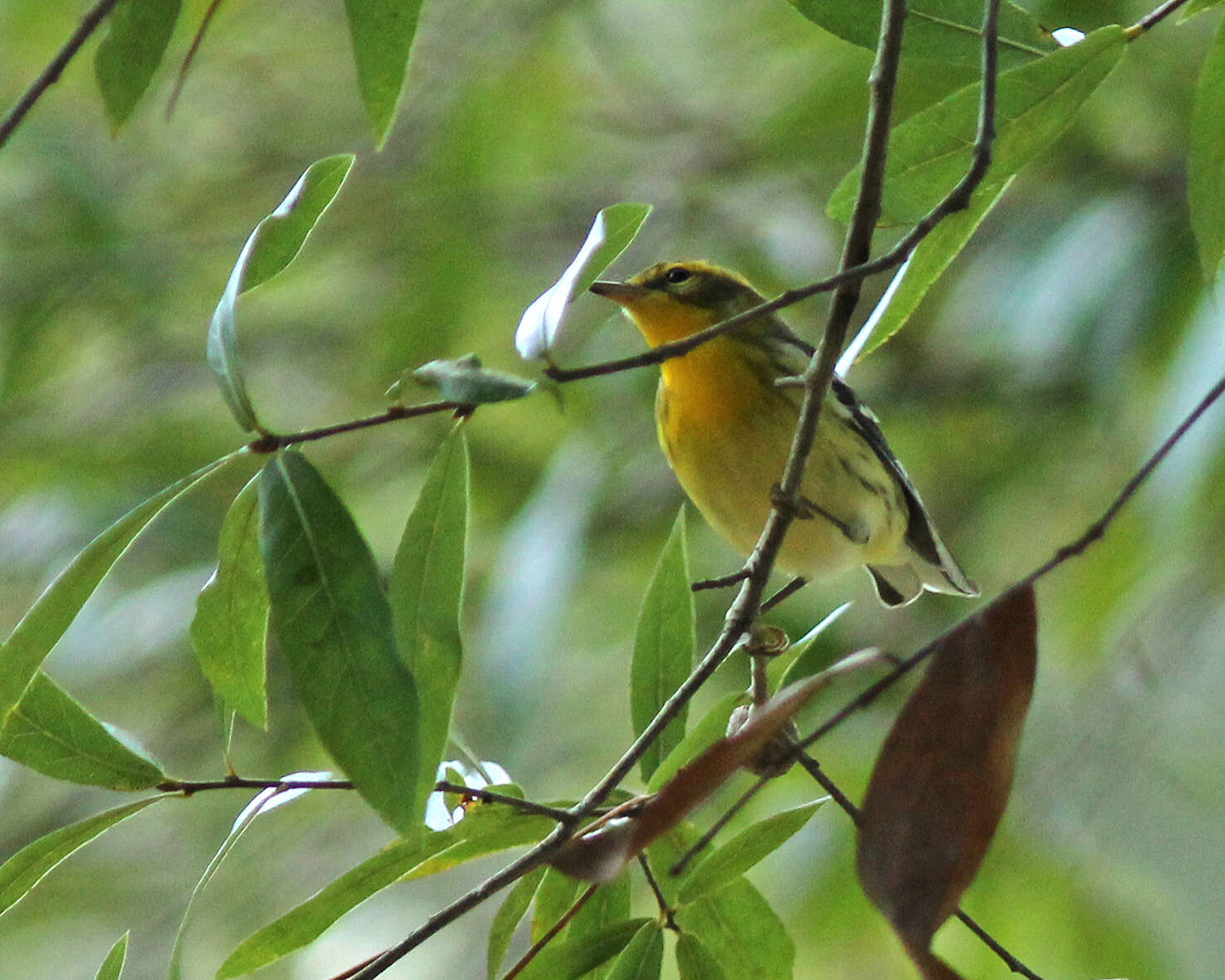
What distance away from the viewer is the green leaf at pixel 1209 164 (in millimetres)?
1183

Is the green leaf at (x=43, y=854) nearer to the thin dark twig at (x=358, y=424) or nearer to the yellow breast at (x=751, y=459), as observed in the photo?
the thin dark twig at (x=358, y=424)

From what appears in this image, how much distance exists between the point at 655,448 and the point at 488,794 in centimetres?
272

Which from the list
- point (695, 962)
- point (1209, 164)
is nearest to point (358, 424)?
point (695, 962)

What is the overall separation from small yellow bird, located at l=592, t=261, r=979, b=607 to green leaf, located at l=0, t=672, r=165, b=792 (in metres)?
1.08

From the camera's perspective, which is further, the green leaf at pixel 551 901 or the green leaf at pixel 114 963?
the green leaf at pixel 551 901

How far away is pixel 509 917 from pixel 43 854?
0.35 m

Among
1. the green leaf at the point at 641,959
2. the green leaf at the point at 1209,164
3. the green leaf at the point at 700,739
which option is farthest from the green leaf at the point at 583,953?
the green leaf at the point at 1209,164

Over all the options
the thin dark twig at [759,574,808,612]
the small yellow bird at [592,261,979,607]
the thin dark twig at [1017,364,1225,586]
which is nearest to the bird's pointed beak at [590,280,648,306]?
the small yellow bird at [592,261,979,607]

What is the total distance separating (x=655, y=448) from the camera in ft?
12.3

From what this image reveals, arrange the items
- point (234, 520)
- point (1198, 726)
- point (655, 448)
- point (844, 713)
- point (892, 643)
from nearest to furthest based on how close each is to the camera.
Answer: point (844, 713), point (234, 520), point (892, 643), point (655, 448), point (1198, 726)

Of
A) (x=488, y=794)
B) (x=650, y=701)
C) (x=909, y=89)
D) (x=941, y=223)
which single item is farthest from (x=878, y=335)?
(x=909, y=89)

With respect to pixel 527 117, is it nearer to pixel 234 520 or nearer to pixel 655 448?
pixel 655 448

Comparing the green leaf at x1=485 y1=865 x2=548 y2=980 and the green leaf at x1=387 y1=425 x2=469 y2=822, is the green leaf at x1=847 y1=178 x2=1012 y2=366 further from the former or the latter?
the green leaf at x1=485 y1=865 x2=548 y2=980

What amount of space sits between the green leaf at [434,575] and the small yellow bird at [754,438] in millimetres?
1050
